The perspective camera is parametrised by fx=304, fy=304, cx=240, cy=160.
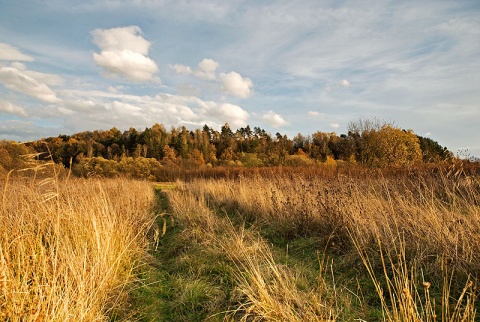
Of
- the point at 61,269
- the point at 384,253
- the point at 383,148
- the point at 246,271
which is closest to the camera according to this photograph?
the point at 61,269

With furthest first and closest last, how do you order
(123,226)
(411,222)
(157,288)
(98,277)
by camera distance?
1. (123,226)
2. (411,222)
3. (157,288)
4. (98,277)

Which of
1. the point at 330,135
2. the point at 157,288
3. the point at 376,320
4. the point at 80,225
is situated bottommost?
the point at 157,288

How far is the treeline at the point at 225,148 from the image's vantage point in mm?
29203

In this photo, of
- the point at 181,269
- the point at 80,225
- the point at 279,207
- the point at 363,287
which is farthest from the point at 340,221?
the point at 80,225

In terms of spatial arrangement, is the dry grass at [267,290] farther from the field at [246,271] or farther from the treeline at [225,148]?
the treeline at [225,148]

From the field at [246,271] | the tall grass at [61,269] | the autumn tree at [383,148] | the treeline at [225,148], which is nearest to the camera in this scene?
the tall grass at [61,269]

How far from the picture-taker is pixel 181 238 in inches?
238

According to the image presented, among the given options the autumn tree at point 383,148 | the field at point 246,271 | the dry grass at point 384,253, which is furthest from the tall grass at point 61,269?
the autumn tree at point 383,148

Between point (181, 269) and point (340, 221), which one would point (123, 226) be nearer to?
point (181, 269)

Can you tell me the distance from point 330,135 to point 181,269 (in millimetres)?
67576

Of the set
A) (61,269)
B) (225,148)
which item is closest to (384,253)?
(61,269)

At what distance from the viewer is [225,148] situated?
73.4 metres

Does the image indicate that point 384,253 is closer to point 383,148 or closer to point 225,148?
point 383,148

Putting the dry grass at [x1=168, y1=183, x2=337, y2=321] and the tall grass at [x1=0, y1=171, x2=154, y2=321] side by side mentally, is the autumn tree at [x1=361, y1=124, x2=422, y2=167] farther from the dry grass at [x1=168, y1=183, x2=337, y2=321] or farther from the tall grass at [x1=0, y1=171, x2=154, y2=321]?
the tall grass at [x1=0, y1=171, x2=154, y2=321]
